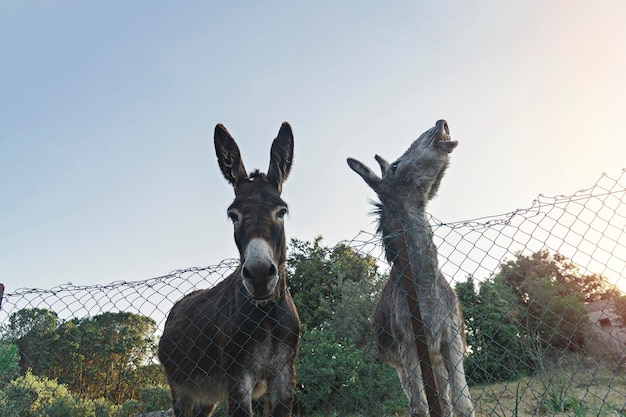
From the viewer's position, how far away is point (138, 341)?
9.13m

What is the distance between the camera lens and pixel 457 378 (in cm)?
331

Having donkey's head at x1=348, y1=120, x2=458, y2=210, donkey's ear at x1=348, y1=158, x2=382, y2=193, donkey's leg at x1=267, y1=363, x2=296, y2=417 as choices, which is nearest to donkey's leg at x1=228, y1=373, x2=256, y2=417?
donkey's leg at x1=267, y1=363, x2=296, y2=417

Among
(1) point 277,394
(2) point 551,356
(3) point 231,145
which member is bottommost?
(2) point 551,356

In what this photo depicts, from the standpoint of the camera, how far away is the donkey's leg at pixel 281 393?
10.7ft

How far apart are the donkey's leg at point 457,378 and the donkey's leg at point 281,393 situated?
133 centimetres

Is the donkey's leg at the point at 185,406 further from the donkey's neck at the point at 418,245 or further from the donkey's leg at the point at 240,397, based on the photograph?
the donkey's neck at the point at 418,245

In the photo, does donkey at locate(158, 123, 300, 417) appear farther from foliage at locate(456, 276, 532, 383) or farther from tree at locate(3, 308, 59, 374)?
tree at locate(3, 308, 59, 374)

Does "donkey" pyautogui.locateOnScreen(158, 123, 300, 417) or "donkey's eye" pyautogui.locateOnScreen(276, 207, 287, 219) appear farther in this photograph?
"donkey's eye" pyautogui.locateOnScreen(276, 207, 287, 219)

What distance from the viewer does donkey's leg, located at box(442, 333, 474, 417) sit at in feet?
10.6

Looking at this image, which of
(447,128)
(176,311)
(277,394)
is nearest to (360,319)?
(176,311)

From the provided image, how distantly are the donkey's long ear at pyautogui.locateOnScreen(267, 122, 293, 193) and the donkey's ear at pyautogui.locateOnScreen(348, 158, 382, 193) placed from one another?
1.13 meters

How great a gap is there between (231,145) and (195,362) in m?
2.21

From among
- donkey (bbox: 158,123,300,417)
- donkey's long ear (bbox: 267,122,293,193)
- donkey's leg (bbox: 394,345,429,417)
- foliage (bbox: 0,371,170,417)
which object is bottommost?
foliage (bbox: 0,371,170,417)

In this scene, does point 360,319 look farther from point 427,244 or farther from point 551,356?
point 427,244
